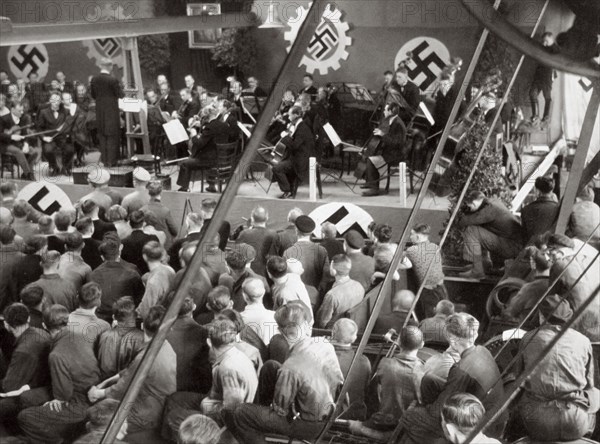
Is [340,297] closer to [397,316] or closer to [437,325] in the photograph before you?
[397,316]

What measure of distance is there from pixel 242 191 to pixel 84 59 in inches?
340

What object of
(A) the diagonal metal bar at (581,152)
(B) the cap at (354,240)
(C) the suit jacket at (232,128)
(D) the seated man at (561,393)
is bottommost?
(C) the suit jacket at (232,128)

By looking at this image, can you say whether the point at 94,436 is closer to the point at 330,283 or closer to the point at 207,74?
the point at 330,283

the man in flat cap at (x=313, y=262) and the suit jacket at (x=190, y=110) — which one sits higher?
the man in flat cap at (x=313, y=262)

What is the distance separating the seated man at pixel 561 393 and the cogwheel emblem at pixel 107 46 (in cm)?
1511

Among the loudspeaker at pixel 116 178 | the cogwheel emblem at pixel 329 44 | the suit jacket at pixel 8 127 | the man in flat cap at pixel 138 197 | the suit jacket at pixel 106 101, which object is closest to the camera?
the man in flat cap at pixel 138 197

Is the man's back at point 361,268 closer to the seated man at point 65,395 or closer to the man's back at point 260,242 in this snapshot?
the man's back at point 260,242

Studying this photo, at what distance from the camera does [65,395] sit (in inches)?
227

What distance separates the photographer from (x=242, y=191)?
42.8 ft

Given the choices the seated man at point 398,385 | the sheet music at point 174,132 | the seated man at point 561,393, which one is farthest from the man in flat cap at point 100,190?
the seated man at point 561,393

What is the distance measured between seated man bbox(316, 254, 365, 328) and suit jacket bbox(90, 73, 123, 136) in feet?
23.9

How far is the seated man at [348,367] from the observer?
590 cm

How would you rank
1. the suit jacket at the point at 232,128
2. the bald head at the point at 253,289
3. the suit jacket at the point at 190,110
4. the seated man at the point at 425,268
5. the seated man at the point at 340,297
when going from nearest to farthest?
the bald head at the point at 253,289 → the seated man at the point at 340,297 → the seated man at the point at 425,268 → the suit jacket at the point at 232,128 → the suit jacket at the point at 190,110

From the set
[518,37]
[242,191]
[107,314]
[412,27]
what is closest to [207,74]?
[412,27]
